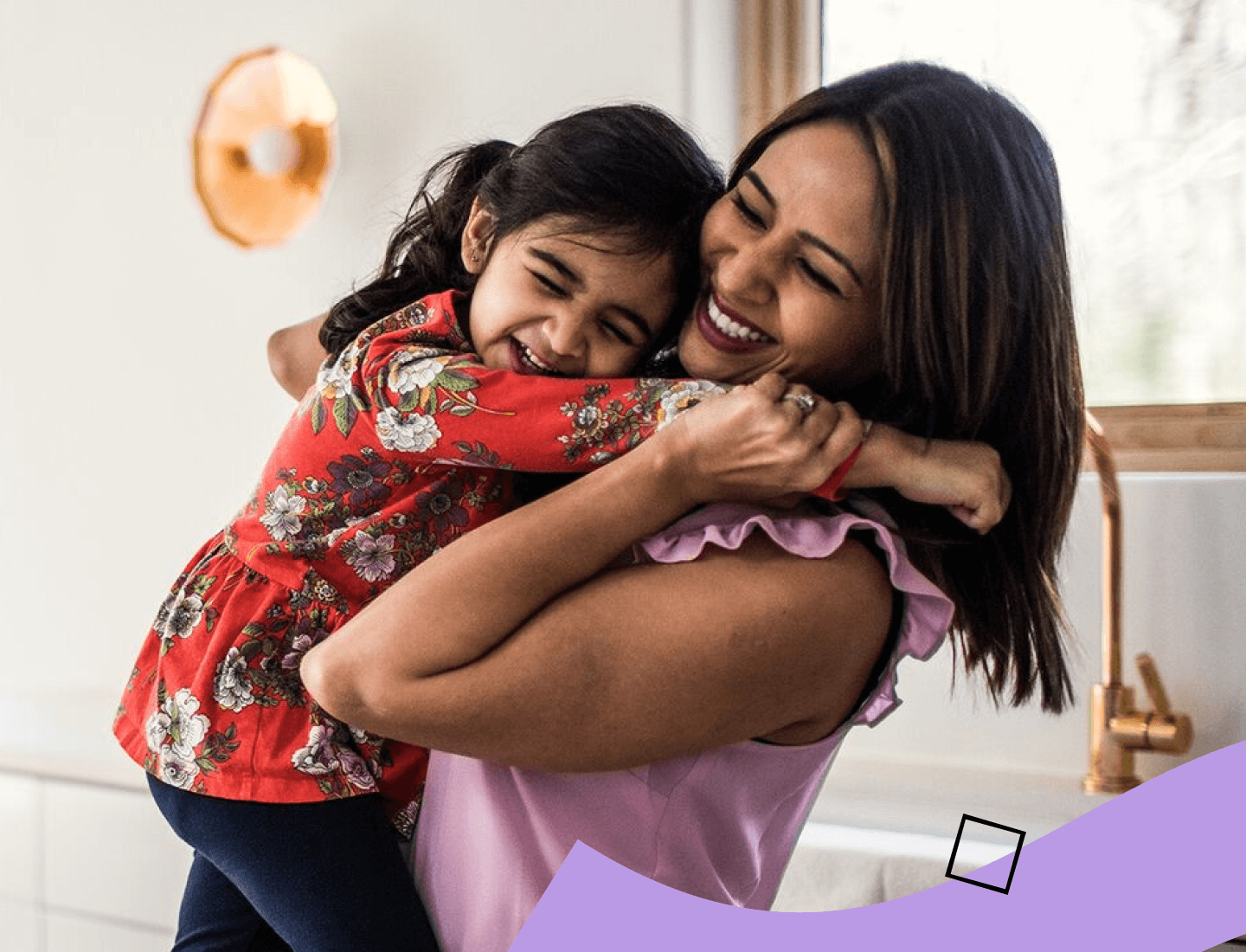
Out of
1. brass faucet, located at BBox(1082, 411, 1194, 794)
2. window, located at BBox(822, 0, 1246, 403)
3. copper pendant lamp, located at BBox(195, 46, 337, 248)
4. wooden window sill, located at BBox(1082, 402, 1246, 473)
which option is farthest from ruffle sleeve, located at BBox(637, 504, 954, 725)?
copper pendant lamp, located at BBox(195, 46, 337, 248)

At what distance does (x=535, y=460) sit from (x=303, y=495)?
9.2 inches

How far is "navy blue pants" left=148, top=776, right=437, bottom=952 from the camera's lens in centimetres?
100

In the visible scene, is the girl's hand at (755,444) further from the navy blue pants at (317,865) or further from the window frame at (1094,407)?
the window frame at (1094,407)

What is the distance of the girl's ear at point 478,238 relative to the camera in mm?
1165

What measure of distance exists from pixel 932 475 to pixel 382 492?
412 millimetres

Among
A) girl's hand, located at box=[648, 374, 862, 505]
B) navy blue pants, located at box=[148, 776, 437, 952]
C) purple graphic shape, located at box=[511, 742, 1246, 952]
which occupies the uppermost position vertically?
girl's hand, located at box=[648, 374, 862, 505]

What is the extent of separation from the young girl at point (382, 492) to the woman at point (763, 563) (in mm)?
72

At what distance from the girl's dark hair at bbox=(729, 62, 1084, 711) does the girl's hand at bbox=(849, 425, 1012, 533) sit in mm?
47

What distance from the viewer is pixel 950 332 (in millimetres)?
942

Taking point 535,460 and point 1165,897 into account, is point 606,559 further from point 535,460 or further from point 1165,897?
point 1165,897

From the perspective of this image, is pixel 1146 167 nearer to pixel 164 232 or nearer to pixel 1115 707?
pixel 1115 707

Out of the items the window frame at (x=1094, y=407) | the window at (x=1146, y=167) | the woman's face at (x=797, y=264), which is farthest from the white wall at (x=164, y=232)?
the woman's face at (x=797, y=264)

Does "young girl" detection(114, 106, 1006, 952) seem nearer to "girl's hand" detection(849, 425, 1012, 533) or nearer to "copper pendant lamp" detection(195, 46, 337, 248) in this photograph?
"girl's hand" detection(849, 425, 1012, 533)

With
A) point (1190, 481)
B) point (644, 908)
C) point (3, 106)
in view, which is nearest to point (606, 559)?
point (644, 908)
